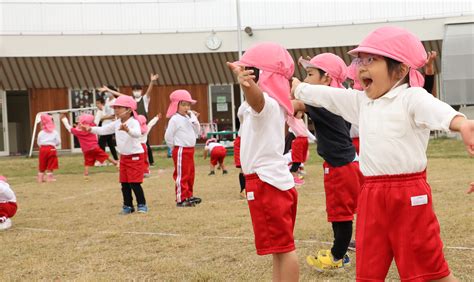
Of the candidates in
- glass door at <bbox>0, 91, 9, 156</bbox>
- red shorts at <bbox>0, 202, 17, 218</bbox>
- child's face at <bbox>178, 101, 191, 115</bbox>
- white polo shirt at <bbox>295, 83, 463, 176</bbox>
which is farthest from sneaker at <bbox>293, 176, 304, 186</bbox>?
glass door at <bbox>0, 91, 9, 156</bbox>

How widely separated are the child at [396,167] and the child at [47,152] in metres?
11.4

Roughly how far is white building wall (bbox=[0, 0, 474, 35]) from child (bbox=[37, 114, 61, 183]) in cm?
1034

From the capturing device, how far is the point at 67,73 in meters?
24.3

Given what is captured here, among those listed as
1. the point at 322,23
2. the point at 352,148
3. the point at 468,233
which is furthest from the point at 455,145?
the point at 352,148

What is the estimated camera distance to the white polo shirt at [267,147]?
3.68m

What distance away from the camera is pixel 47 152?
1345 centimetres

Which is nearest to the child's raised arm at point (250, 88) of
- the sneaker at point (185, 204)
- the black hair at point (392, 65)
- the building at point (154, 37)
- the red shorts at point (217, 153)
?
the black hair at point (392, 65)

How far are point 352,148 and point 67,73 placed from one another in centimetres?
2120

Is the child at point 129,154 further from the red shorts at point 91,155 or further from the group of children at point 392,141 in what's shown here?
the red shorts at point 91,155

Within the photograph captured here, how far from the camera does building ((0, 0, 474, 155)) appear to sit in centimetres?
2331

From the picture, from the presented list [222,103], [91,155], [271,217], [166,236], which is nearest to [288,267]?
[271,217]

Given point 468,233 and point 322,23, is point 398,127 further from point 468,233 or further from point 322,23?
point 322,23

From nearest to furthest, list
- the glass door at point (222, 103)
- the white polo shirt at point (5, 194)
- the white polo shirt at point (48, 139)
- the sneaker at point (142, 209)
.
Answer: the white polo shirt at point (5, 194)
the sneaker at point (142, 209)
the white polo shirt at point (48, 139)
the glass door at point (222, 103)

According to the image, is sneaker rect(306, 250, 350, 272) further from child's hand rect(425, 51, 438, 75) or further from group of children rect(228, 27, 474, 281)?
child's hand rect(425, 51, 438, 75)
